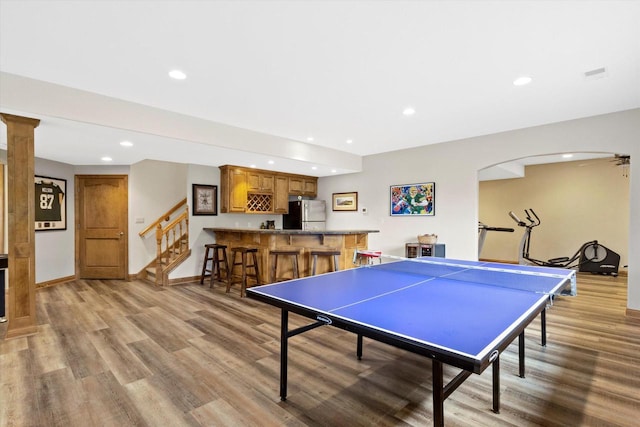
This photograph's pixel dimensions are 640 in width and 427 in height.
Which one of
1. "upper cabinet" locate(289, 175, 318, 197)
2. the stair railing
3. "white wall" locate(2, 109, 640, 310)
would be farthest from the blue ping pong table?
"upper cabinet" locate(289, 175, 318, 197)

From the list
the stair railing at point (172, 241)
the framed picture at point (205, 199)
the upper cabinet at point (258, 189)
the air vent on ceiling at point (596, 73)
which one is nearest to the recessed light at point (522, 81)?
the air vent on ceiling at point (596, 73)

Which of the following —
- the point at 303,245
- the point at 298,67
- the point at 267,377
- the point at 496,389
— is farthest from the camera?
the point at 303,245

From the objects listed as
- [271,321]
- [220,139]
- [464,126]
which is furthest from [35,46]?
[464,126]

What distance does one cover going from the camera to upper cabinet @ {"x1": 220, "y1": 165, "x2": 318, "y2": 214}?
6.39 m

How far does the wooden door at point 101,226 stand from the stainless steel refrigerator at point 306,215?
353 cm

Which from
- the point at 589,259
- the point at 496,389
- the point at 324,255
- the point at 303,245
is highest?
the point at 303,245

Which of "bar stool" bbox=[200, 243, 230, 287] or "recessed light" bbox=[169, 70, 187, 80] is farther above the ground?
"recessed light" bbox=[169, 70, 187, 80]

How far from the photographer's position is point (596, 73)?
2.90m

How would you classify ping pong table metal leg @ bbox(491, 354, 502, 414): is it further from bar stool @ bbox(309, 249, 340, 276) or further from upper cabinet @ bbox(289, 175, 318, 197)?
upper cabinet @ bbox(289, 175, 318, 197)

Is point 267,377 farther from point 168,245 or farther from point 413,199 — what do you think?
point 168,245

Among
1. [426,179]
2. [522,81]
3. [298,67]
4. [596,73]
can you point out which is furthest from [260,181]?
[596,73]

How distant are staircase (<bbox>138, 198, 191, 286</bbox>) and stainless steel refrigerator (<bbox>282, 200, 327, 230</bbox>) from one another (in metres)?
2.36

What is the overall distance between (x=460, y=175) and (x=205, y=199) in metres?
4.96

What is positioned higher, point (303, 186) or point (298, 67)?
point (298, 67)
